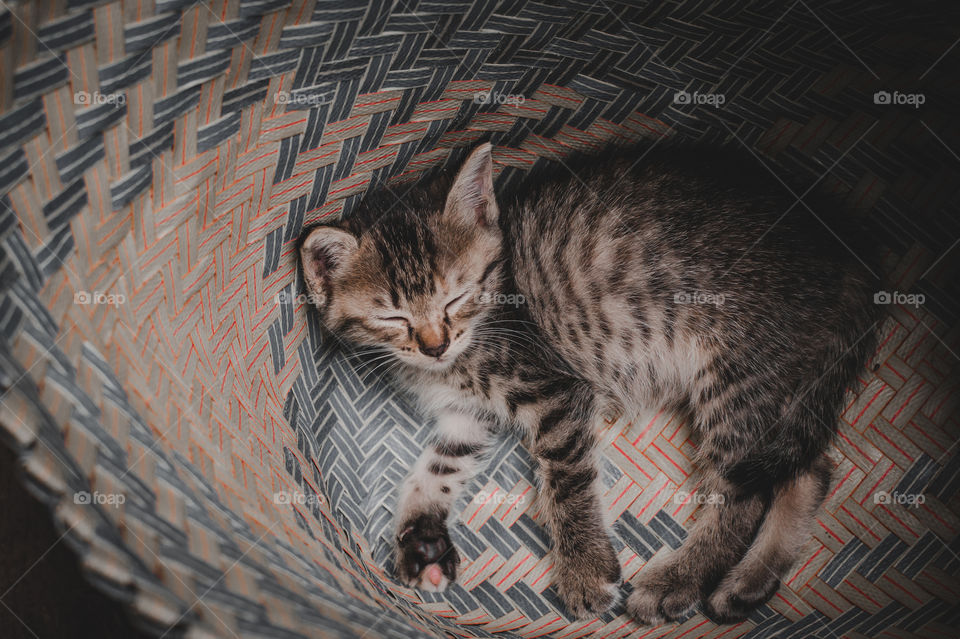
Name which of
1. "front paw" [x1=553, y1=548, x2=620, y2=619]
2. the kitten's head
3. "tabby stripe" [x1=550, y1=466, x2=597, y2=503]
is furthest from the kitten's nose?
"front paw" [x1=553, y1=548, x2=620, y2=619]

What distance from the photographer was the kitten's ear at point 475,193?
1.25 meters

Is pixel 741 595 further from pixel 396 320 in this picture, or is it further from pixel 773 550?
pixel 396 320

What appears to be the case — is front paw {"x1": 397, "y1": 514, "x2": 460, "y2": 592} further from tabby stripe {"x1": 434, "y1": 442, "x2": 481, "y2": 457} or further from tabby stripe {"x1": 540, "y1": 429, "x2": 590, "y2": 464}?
tabby stripe {"x1": 540, "y1": 429, "x2": 590, "y2": 464}

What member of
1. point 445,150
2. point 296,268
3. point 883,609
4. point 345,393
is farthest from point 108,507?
point 883,609

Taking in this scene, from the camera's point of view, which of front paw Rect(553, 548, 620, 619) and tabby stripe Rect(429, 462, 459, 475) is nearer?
front paw Rect(553, 548, 620, 619)

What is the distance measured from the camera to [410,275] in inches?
52.1

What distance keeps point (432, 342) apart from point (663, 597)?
2.53 ft

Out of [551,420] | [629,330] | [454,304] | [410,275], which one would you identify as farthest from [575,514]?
[410,275]

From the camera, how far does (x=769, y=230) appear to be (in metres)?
1.29

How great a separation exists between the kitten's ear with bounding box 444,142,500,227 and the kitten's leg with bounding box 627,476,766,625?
2.68 ft

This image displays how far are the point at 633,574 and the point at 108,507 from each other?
1.20 meters

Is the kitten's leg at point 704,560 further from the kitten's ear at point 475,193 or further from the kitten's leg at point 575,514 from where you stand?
the kitten's ear at point 475,193

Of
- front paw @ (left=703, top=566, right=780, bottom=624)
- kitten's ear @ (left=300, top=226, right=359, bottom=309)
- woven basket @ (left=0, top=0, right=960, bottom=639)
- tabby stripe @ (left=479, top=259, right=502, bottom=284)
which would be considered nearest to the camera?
woven basket @ (left=0, top=0, right=960, bottom=639)

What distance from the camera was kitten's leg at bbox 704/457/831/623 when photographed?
4.31 feet
